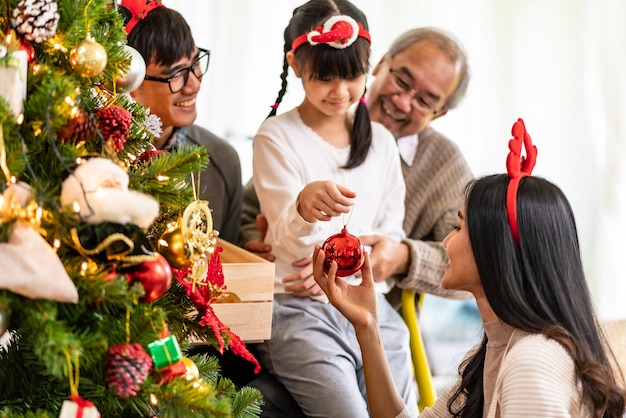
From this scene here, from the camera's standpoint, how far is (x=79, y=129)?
3.11 feet

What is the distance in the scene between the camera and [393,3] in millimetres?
3129

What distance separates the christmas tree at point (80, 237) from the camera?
86 cm

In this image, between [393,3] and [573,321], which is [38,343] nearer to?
[573,321]

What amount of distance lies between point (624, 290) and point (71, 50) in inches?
113

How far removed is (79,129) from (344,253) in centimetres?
62

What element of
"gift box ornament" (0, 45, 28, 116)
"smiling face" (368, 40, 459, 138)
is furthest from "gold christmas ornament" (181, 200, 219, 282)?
"smiling face" (368, 40, 459, 138)

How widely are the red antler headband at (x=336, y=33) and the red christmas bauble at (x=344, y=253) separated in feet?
1.46

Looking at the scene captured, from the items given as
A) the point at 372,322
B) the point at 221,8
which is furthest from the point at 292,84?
the point at 372,322

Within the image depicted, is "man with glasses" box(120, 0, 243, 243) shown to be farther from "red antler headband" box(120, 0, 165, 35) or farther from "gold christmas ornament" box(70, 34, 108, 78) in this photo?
"gold christmas ornament" box(70, 34, 108, 78)

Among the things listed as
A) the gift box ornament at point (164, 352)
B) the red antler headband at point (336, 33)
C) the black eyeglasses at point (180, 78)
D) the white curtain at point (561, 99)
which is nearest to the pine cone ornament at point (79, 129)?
the gift box ornament at point (164, 352)

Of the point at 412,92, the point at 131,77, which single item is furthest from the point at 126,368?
the point at 412,92

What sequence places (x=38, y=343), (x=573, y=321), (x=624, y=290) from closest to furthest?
(x=38, y=343) → (x=573, y=321) → (x=624, y=290)

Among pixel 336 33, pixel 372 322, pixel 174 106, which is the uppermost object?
pixel 336 33

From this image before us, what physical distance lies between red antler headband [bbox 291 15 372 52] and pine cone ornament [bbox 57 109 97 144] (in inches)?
32.2
